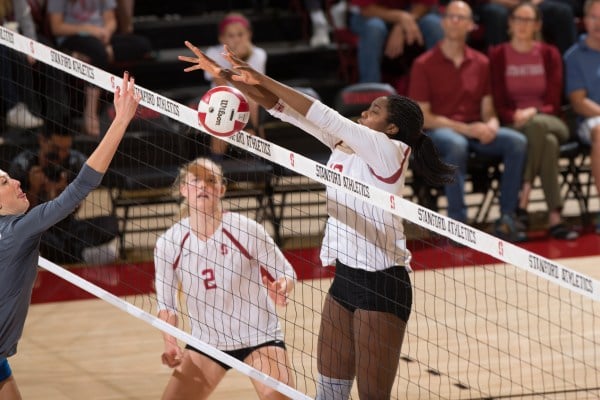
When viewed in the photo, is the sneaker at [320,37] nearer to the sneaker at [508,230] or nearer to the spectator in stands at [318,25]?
the spectator in stands at [318,25]

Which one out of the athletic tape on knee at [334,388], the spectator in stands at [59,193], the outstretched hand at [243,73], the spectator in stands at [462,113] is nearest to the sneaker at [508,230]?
the spectator in stands at [462,113]

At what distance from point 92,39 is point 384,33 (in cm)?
284

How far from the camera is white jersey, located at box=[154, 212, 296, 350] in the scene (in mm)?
5941

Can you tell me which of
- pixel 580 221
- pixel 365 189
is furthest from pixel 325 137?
pixel 580 221

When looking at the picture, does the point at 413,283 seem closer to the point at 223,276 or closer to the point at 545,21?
the point at 223,276

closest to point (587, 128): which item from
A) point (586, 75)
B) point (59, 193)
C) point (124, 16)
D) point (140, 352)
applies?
point (586, 75)

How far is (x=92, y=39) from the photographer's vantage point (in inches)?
399

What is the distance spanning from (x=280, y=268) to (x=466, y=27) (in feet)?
16.2

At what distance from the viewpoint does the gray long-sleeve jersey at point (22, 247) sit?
4973 mm

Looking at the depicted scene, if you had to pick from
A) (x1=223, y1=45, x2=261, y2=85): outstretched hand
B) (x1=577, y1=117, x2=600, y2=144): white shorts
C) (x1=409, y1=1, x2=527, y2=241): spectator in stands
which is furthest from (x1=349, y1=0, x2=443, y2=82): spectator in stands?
(x1=223, y1=45, x2=261, y2=85): outstretched hand

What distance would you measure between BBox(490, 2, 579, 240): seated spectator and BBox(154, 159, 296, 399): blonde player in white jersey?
4.75 metres

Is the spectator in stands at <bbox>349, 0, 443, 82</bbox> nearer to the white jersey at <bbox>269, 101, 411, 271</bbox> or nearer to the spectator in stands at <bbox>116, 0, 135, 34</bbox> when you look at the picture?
the spectator in stands at <bbox>116, 0, 135, 34</bbox>

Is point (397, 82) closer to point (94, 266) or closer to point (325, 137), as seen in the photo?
point (94, 266)

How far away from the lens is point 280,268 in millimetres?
5996
